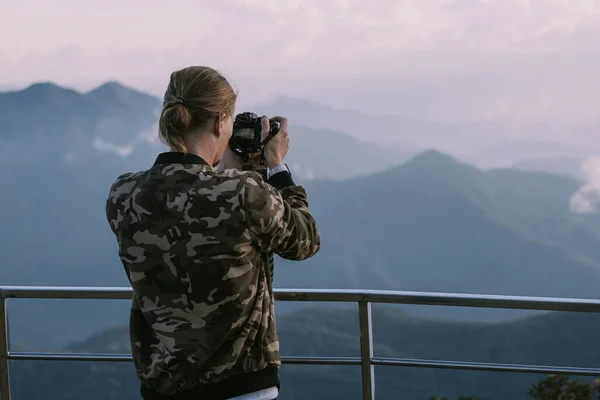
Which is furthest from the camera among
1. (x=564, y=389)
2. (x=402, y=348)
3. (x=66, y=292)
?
(x=402, y=348)

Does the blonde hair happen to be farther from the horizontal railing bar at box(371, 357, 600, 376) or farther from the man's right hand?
the horizontal railing bar at box(371, 357, 600, 376)

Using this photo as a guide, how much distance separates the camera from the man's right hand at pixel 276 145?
1908mm

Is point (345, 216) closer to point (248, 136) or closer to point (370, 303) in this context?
point (370, 303)

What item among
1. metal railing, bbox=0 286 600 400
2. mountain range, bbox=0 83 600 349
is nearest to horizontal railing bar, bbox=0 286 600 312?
metal railing, bbox=0 286 600 400

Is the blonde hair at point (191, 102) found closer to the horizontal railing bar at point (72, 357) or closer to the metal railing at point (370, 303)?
the metal railing at point (370, 303)

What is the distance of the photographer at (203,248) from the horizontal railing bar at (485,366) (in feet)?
3.86

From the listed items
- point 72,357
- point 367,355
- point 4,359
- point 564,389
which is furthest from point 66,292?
point 564,389

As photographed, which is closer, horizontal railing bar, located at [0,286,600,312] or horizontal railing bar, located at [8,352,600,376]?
horizontal railing bar, located at [0,286,600,312]

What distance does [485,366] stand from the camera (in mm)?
2805

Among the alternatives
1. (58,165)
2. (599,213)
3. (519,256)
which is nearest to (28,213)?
(58,165)

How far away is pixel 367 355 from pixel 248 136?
1257 mm

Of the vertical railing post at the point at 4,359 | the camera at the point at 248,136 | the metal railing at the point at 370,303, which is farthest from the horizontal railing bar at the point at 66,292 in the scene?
the camera at the point at 248,136

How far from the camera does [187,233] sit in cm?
165

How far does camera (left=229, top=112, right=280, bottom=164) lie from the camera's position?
1.95m
